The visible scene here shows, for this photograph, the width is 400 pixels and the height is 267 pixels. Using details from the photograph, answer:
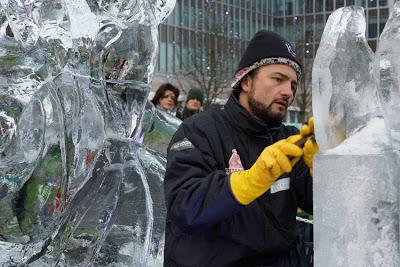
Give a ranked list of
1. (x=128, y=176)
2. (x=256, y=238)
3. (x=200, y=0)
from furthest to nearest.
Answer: (x=200, y=0) < (x=128, y=176) < (x=256, y=238)

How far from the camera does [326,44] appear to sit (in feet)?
4.62

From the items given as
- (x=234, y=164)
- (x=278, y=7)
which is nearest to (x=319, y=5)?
(x=278, y=7)

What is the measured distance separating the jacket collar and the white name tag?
0.17m

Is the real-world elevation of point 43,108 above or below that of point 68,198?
above

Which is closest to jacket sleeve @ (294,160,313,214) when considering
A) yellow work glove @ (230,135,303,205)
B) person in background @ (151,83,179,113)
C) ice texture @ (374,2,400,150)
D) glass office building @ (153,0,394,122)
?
yellow work glove @ (230,135,303,205)

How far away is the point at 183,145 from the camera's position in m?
2.13

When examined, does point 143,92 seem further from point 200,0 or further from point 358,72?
point 200,0

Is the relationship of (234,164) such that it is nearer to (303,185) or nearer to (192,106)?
(303,185)

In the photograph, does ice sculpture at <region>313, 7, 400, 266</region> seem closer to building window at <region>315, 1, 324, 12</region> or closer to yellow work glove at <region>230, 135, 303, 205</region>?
yellow work glove at <region>230, 135, 303, 205</region>

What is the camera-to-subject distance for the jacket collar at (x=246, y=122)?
2.27 meters

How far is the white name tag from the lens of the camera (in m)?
2.23

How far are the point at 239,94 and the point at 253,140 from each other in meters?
0.19

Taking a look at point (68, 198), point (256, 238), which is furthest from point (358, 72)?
point (68, 198)

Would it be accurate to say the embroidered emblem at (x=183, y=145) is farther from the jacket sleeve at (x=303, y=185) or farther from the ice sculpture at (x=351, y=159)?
the ice sculpture at (x=351, y=159)
